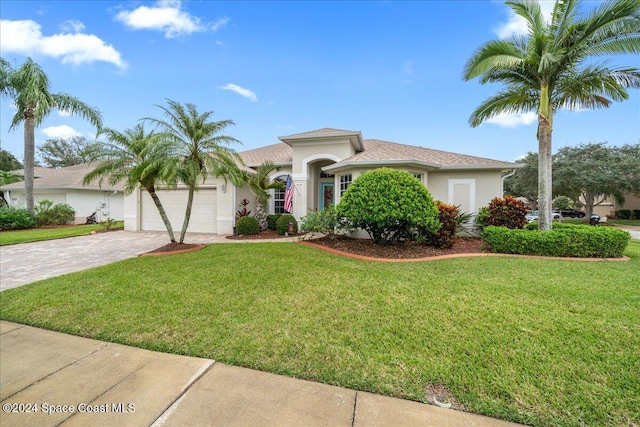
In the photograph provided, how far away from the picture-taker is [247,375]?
2.79 meters

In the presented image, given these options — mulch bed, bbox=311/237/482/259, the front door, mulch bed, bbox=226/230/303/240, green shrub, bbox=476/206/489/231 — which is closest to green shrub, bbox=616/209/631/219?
green shrub, bbox=476/206/489/231

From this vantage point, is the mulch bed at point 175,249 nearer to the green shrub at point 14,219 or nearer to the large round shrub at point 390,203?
the large round shrub at point 390,203

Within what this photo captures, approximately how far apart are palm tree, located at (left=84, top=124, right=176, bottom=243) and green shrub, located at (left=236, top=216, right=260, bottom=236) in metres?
4.19

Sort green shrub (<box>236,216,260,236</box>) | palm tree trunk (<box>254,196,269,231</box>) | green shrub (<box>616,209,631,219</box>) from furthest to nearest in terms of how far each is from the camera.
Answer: green shrub (<box>616,209,631,219</box>) < palm tree trunk (<box>254,196,269,231</box>) < green shrub (<box>236,216,260,236</box>)

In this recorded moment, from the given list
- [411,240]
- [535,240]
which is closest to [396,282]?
[411,240]

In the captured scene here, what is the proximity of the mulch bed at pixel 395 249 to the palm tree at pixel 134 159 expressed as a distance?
230 inches

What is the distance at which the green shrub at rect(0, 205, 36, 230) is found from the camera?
1488 cm

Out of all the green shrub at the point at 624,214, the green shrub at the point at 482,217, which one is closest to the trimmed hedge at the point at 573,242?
the green shrub at the point at 482,217

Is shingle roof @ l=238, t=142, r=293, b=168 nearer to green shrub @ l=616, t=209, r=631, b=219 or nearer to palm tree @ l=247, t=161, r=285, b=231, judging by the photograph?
palm tree @ l=247, t=161, r=285, b=231

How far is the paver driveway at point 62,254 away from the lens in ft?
22.2

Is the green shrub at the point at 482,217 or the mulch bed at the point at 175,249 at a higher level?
the green shrub at the point at 482,217

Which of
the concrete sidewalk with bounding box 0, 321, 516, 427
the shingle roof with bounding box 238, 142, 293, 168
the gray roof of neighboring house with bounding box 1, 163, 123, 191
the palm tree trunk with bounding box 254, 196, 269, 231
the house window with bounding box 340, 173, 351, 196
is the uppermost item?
the shingle roof with bounding box 238, 142, 293, 168

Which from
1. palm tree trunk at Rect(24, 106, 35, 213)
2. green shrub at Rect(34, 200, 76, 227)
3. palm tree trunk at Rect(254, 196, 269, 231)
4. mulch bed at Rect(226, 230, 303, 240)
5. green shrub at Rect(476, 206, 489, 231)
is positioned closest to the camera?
green shrub at Rect(476, 206, 489, 231)

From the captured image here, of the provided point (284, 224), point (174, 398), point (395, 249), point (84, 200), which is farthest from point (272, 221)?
point (84, 200)
